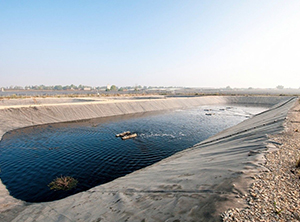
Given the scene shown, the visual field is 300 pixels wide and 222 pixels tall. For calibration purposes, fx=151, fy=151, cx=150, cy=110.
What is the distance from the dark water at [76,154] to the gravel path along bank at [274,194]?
37.4 feet

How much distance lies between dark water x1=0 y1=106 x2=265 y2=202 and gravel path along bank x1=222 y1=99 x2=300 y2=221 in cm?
1140

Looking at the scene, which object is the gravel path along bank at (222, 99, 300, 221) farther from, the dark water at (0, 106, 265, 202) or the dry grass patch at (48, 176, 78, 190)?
the dry grass patch at (48, 176, 78, 190)

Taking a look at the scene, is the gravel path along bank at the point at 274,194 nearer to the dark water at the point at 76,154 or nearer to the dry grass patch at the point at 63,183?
the dark water at the point at 76,154

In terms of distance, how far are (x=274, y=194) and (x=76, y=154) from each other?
19.5 metres

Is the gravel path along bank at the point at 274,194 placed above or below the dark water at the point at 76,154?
above

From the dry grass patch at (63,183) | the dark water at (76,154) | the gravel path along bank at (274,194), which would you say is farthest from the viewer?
the dark water at (76,154)

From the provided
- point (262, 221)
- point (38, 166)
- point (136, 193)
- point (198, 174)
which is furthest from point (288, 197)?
point (38, 166)

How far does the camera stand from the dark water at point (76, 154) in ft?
43.6

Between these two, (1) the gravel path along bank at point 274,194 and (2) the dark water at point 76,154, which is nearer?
(1) the gravel path along bank at point 274,194

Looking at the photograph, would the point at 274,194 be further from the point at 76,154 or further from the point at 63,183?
the point at 76,154

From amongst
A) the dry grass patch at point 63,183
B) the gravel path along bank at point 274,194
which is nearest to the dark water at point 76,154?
the dry grass patch at point 63,183

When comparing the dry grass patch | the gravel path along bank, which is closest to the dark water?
the dry grass patch

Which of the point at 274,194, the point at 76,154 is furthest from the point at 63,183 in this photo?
the point at 274,194

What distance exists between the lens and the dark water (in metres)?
13.3
